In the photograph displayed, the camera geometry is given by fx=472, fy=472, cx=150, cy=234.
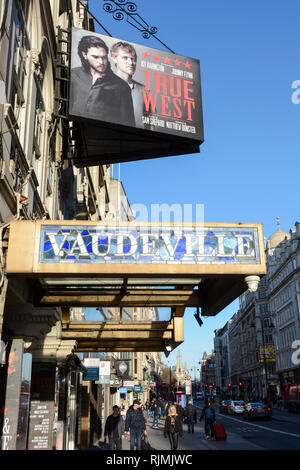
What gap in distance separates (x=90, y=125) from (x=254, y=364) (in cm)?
9436

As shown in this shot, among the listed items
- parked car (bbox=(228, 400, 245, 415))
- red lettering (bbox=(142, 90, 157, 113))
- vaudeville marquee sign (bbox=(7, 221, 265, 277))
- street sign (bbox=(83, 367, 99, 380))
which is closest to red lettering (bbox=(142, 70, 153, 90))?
red lettering (bbox=(142, 90, 157, 113))

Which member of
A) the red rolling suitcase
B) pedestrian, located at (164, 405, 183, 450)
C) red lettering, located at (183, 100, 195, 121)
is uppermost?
red lettering, located at (183, 100, 195, 121)

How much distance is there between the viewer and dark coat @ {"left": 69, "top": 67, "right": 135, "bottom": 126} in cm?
1389

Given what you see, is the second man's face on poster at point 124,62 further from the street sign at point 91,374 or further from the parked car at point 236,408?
the parked car at point 236,408

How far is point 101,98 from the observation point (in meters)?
14.5

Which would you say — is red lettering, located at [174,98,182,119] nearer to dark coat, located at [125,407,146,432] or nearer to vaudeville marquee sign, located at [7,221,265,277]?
vaudeville marquee sign, located at [7,221,265,277]

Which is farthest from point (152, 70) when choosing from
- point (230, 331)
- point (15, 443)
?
point (230, 331)

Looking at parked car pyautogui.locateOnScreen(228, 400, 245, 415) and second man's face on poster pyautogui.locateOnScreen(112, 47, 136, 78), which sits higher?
second man's face on poster pyautogui.locateOnScreen(112, 47, 136, 78)

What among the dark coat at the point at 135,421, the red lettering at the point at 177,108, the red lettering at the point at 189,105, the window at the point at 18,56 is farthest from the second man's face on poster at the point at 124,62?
the dark coat at the point at 135,421

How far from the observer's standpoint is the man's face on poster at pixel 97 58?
14836 millimetres

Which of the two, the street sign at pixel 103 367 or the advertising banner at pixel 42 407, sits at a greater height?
the street sign at pixel 103 367

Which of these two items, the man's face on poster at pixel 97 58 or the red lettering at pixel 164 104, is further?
the red lettering at pixel 164 104

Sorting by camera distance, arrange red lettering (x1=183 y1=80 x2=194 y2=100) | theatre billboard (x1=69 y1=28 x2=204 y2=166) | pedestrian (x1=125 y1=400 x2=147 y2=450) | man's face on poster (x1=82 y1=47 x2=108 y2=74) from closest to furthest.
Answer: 1. theatre billboard (x1=69 y1=28 x2=204 y2=166)
2. pedestrian (x1=125 y1=400 x2=147 y2=450)
3. man's face on poster (x1=82 y1=47 x2=108 y2=74)
4. red lettering (x1=183 y1=80 x2=194 y2=100)

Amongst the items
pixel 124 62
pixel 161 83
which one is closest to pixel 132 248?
pixel 124 62
